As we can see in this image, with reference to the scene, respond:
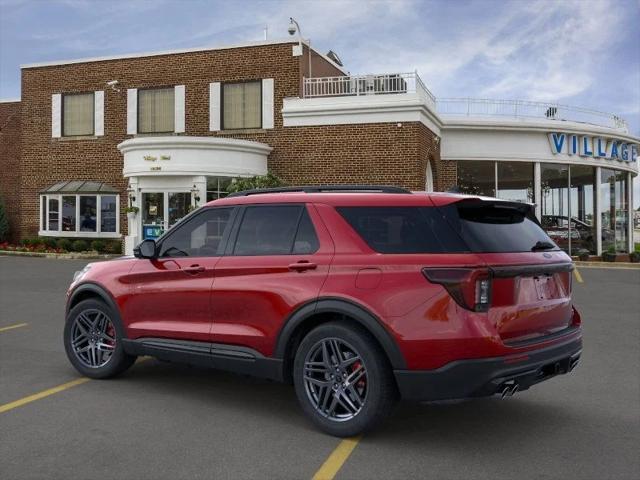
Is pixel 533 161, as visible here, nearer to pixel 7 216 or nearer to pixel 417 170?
pixel 417 170

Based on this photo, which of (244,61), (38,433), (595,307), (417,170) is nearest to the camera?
(38,433)

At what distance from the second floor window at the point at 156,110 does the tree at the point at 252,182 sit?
5181mm

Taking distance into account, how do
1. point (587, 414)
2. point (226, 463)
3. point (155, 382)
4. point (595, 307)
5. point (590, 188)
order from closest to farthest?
point (226, 463) → point (587, 414) → point (155, 382) → point (595, 307) → point (590, 188)

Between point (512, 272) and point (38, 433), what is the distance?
3.51m

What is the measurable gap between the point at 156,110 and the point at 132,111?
99 centimetres

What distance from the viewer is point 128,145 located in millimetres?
21922

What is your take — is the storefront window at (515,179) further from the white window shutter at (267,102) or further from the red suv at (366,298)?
the red suv at (366,298)

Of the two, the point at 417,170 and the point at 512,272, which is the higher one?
the point at 417,170

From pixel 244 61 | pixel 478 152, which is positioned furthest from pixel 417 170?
pixel 244 61

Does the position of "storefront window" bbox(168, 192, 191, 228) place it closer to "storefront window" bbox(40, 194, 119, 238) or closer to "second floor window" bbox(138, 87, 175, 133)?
"storefront window" bbox(40, 194, 119, 238)

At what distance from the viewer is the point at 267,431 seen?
466 centimetres

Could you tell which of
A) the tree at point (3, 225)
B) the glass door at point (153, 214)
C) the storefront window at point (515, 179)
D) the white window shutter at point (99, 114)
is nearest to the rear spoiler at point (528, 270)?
the glass door at point (153, 214)

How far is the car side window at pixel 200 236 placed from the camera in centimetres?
542

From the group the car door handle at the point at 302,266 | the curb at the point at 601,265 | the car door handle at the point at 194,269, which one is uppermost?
the car door handle at the point at 302,266
